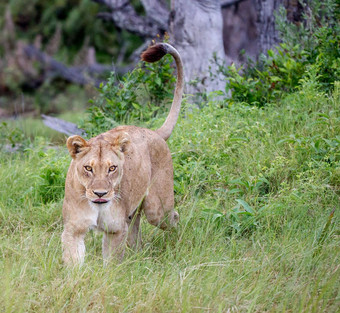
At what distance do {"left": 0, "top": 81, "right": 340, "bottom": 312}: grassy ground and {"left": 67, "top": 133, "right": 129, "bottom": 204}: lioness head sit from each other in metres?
0.37

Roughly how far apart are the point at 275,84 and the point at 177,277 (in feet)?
9.54

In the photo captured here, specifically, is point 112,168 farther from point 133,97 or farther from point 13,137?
point 13,137

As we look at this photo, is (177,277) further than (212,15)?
No

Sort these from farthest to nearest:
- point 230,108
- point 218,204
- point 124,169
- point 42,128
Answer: point 42,128
point 230,108
point 218,204
point 124,169

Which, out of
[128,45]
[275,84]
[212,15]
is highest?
[212,15]

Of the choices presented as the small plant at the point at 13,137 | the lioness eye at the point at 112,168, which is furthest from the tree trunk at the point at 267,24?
the lioness eye at the point at 112,168

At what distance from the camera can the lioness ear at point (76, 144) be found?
315cm

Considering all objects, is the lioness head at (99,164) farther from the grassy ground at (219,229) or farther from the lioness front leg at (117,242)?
the grassy ground at (219,229)

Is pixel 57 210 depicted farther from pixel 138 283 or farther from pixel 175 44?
pixel 175 44

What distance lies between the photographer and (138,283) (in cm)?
275

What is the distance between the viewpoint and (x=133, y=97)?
206 inches

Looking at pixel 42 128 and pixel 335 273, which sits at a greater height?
pixel 335 273

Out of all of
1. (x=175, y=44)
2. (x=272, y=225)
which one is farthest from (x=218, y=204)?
(x=175, y=44)

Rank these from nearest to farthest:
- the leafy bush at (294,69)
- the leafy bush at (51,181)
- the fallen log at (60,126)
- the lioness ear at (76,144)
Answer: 1. the lioness ear at (76,144)
2. the leafy bush at (51,181)
3. the leafy bush at (294,69)
4. the fallen log at (60,126)
